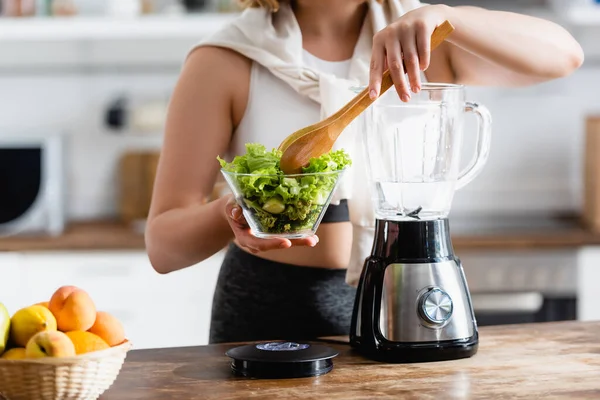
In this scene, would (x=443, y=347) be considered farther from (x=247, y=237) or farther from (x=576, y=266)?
(x=576, y=266)

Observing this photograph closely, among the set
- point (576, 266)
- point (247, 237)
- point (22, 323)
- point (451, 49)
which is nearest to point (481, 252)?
point (576, 266)

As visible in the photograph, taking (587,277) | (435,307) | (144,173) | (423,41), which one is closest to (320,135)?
(423,41)

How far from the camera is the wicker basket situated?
1.01 meters

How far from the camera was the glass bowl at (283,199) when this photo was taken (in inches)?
43.3

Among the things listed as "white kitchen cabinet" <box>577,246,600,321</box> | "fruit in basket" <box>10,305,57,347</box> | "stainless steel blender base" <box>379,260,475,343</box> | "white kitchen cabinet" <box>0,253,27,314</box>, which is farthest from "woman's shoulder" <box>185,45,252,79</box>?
"white kitchen cabinet" <box>577,246,600,321</box>

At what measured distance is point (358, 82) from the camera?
5.07ft

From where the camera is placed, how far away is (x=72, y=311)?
108 cm

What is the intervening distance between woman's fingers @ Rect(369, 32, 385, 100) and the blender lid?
347 mm

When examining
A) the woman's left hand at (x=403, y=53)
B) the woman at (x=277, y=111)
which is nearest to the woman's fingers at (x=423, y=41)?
the woman's left hand at (x=403, y=53)

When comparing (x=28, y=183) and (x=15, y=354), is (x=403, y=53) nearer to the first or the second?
(x=15, y=354)

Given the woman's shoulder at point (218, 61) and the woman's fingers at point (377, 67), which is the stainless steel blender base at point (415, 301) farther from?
the woman's shoulder at point (218, 61)

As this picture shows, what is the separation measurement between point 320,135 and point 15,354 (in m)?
0.46

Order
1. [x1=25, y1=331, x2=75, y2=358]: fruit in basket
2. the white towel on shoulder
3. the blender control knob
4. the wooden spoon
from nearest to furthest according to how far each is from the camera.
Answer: [x1=25, y1=331, x2=75, y2=358]: fruit in basket → the wooden spoon → the blender control knob → the white towel on shoulder

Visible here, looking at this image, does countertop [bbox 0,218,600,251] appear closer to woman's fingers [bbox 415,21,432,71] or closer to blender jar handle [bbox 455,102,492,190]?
blender jar handle [bbox 455,102,492,190]
